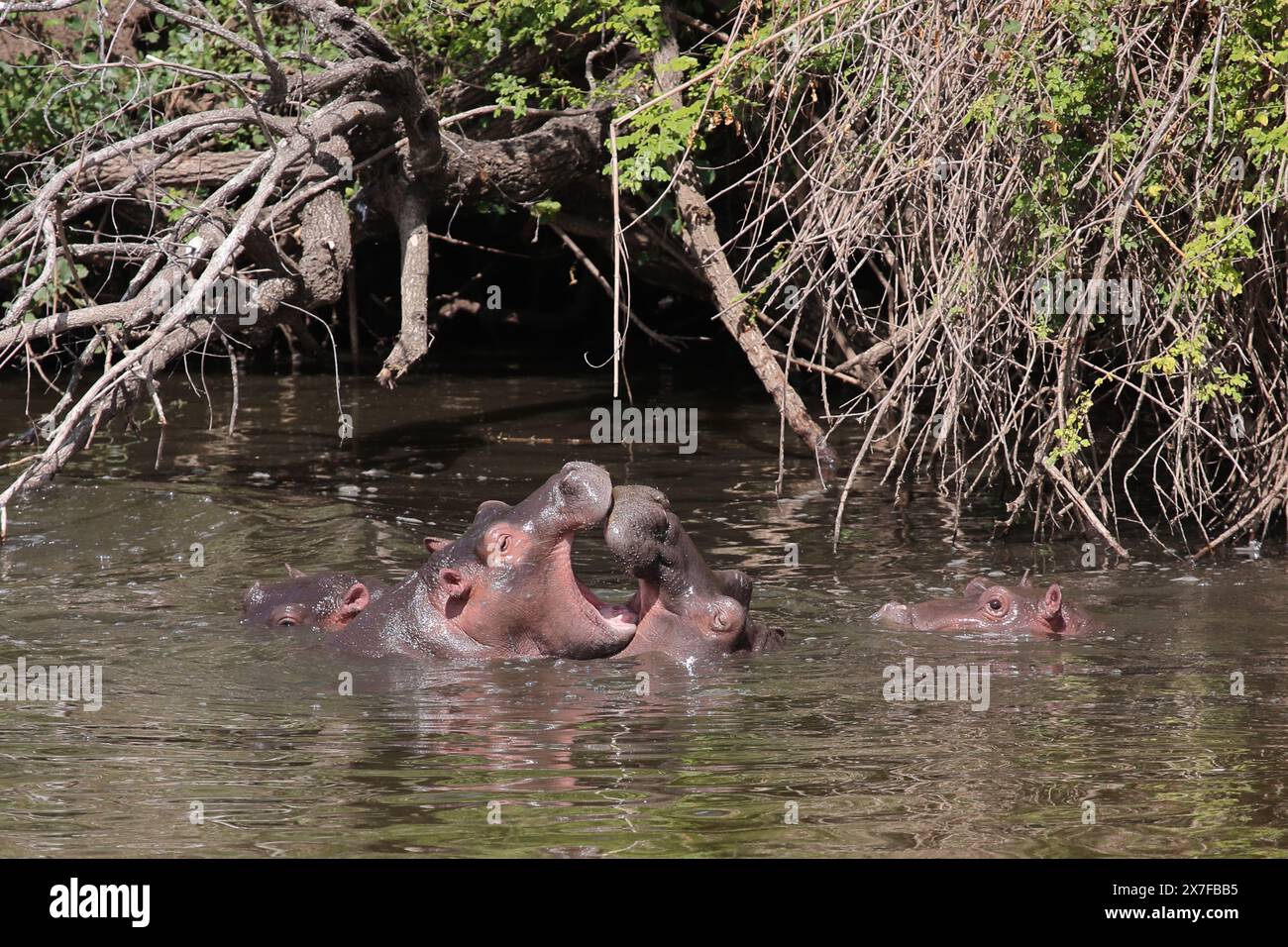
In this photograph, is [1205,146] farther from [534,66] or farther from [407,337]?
[534,66]

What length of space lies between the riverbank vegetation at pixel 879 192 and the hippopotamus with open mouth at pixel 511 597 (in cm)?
168

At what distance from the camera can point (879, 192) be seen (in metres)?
8.34

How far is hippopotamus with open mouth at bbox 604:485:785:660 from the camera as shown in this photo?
598 centimetres

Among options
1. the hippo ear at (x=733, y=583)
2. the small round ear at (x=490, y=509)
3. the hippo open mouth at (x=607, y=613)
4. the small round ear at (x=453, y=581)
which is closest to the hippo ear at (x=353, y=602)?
the small round ear at (x=453, y=581)

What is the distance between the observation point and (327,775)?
5.35m

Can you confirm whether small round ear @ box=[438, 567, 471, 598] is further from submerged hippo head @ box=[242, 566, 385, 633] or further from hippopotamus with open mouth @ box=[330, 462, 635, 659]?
submerged hippo head @ box=[242, 566, 385, 633]

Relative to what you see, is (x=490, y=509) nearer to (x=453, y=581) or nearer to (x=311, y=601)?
(x=453, y=581)

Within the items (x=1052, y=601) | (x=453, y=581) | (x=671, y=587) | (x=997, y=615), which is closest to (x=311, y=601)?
(x=453, y=581)

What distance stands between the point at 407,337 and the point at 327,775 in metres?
4.94

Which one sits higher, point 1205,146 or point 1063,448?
point 1205,146

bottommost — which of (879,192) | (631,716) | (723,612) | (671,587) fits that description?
(631,716)

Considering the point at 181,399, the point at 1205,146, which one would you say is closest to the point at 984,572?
the point at 1205,146

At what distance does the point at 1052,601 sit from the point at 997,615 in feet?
0.95
